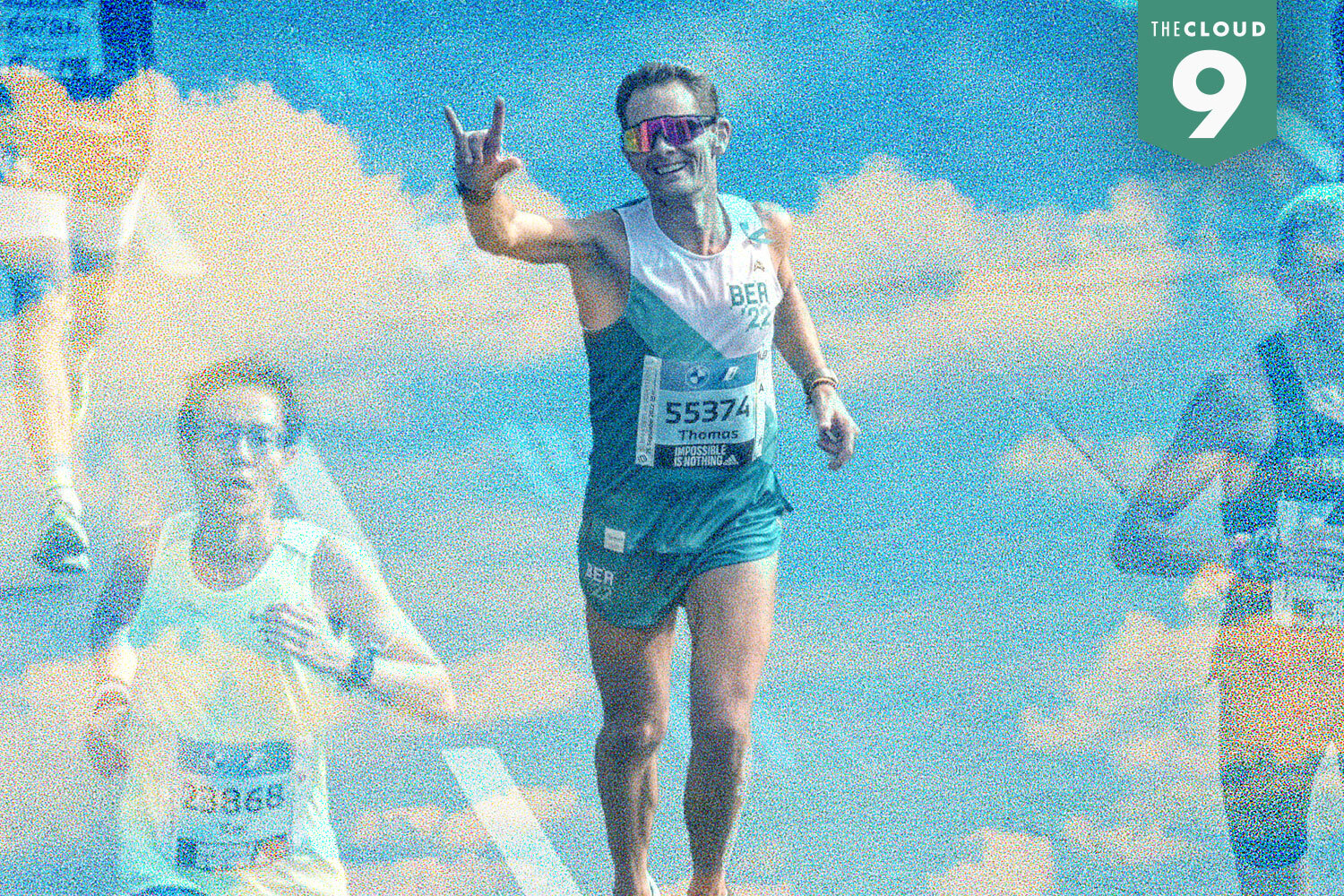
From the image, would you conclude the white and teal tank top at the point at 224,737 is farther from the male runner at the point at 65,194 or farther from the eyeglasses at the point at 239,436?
the male runner at the point at 65,194

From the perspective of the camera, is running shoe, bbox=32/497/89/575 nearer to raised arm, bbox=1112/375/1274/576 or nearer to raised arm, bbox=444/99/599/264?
raised arm, bbox=444/99/599/264

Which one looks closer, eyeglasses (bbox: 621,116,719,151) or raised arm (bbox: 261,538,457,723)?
eyeglasses (bbox: 621,116,719,151)

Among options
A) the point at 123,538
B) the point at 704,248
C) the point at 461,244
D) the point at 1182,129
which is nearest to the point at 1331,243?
the point at 1182,129

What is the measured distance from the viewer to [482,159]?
3.47 meters

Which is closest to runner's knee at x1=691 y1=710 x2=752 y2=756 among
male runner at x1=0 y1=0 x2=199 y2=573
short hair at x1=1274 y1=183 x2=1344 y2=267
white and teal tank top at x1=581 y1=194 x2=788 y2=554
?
white and teal tank top at x1=581 y1=194 x2=788 y2=554

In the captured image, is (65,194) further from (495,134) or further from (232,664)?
(495,134)

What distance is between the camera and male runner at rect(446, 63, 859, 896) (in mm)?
3889

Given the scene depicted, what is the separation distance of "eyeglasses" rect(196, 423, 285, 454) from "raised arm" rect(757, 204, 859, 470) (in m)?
1.35

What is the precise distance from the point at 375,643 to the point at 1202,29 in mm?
2872

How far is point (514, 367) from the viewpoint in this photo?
4.85m

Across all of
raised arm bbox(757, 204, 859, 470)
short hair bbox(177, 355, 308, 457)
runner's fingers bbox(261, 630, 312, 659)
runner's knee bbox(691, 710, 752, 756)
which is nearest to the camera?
runner's knee bbox(691, 710, 752, 756)

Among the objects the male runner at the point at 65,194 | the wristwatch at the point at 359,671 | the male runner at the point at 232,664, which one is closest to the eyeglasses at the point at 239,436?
the male runner at the point at 232,664

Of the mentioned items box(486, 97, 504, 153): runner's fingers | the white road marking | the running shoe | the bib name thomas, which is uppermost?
the bib name thomas

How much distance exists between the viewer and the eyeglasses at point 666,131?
395cm
